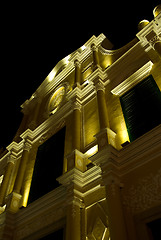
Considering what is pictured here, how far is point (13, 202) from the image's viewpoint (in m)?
11.3

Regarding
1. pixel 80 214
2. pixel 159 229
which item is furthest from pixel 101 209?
pixel 159 229

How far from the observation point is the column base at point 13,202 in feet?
36.3

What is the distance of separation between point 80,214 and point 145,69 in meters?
6.48

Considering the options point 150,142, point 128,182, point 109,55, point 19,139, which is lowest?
point 128,182

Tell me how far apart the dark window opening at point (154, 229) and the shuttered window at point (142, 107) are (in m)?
3.01

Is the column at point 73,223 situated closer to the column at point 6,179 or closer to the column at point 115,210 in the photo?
the column at point 115,210

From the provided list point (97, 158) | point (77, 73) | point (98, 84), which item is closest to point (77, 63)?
point (77, 73)

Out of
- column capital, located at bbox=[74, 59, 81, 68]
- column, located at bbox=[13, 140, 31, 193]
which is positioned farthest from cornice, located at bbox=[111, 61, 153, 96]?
column, located at bbox=[13, 140, 31, 193]

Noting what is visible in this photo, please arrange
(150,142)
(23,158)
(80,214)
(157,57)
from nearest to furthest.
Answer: (150,142) < (80,214) < (157,57) < (23,158)

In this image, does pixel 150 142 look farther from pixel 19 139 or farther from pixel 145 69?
pixel 19 139

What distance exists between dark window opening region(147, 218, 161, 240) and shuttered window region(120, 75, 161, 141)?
3.01 metres

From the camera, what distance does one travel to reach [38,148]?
45.9 ft

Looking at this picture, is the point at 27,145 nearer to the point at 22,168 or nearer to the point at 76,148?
the point at 22,168

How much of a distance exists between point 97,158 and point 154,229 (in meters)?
2.73
